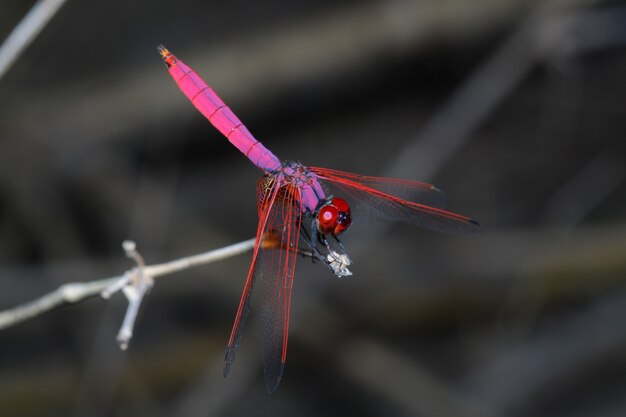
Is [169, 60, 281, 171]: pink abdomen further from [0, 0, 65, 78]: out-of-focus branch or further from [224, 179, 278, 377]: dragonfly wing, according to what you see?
[0, 0, 65, 78]: out-of-focus branch

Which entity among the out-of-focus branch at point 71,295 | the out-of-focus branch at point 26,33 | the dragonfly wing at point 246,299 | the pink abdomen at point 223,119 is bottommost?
the out-of-focus branch at point 71,295

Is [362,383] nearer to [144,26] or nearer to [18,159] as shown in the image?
[18,159]

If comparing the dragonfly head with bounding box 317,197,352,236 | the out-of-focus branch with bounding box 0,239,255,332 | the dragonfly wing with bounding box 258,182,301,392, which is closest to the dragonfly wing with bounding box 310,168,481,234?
the dragonfly head with bounding box 317,197,352,236

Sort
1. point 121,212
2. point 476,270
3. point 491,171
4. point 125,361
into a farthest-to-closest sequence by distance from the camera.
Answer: point 491,171 → point 121,212 → point 476,270 → point 125,361

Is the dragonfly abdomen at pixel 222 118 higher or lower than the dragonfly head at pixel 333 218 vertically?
higher

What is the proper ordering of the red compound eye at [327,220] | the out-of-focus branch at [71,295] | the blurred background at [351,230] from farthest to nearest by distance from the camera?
the blurred background at [351,230]
the red compound eye at [327,220]
the out-of-focus branch at [71,295]

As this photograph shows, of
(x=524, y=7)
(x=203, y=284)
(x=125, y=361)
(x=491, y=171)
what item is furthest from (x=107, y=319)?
(x=524, y=7)

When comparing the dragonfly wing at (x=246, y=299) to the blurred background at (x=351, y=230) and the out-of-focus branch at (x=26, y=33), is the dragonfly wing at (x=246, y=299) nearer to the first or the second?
the out-of-focus branch at (x=26, y=33)

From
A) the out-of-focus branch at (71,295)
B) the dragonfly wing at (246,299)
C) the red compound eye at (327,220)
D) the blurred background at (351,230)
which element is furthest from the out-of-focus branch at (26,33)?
the blurred background at (351,230)
